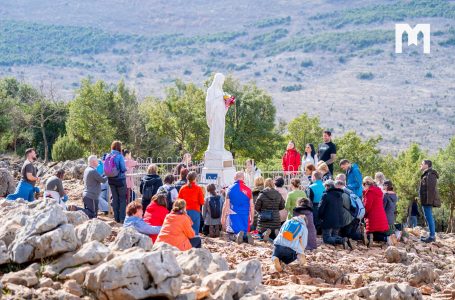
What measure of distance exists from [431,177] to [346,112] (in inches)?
5621

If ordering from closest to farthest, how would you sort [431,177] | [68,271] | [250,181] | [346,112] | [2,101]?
Result: 1. [68,271]
2. [431,177]
3. [250,181]
4. [2,101]
5. [346,112]

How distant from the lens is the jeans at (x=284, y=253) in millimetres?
13938

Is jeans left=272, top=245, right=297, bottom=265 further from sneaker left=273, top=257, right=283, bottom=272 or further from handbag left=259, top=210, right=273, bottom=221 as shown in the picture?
handbag left=259, top=210, right=273, bottom=221

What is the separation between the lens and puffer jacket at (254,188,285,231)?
16.1 m

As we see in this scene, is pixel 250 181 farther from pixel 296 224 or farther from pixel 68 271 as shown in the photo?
pixel 68 271

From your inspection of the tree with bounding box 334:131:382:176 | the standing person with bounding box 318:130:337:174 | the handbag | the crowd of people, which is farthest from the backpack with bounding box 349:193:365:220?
the tree with bounding box 334:131:382:176

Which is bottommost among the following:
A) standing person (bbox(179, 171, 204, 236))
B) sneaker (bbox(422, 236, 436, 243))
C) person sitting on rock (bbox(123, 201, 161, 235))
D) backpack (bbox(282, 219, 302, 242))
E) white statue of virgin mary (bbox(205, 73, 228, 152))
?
sneaker (bbox(422, 236, 436, 243))

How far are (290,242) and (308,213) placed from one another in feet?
4.90

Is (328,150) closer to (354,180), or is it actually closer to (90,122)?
(354,180)

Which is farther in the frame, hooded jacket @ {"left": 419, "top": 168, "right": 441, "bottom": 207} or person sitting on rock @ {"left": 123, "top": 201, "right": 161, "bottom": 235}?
hooded jacket @ {"left": 419, "top": 168, "right": 441, "bottom": 207}

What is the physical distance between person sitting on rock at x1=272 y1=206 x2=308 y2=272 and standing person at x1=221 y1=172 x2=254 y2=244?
94.1 inches

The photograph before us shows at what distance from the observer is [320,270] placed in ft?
46.3

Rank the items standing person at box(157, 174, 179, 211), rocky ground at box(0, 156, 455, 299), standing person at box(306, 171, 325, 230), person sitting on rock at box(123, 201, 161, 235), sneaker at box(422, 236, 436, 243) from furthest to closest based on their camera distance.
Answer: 1. sneaker at box(422, 236, 436, 243)
2. standing person at box(306, 171, 325, 230)
3. standing person at box(157, 174, 179, 211)
4. person sitting on rock at box(123, 201, 161, 235)
5. rocky ground at box(0, 156, 455, 299)

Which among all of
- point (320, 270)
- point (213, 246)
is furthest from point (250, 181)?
point (320, 270)
